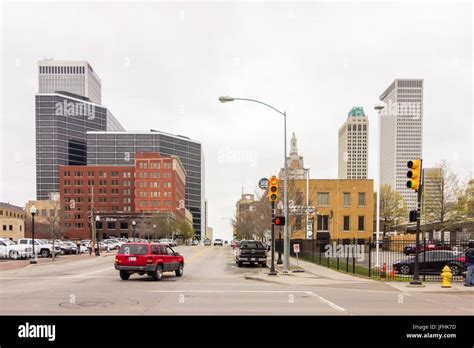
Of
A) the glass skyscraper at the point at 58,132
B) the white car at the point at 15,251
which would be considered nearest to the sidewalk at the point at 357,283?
the white car at the point at 15,251

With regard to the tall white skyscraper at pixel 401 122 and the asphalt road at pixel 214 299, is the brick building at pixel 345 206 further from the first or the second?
the asphalt road at pixel 214 299

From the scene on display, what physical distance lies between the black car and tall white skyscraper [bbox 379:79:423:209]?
14.4 m

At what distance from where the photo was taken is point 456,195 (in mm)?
46156

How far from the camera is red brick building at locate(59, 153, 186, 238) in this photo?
12838 centimetres

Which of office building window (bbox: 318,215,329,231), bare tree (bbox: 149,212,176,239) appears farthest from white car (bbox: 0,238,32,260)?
bare tree (bbox: 149,212,176,239)

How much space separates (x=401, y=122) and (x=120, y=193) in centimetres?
10958

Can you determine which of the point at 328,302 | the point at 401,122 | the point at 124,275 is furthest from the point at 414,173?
the point at 401,122

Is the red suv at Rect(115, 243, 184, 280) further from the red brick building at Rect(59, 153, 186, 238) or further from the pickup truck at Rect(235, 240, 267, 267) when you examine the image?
the red brick building at Rect(59, 153, 186, 238)

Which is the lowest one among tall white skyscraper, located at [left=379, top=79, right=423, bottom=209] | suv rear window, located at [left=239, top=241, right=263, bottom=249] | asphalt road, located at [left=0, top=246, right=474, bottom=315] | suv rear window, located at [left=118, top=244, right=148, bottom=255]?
suv rear window, located at [left=239, top=241, right=263, bottom=249]

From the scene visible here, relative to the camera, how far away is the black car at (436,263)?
19.5 metres

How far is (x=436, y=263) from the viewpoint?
19906 mm
